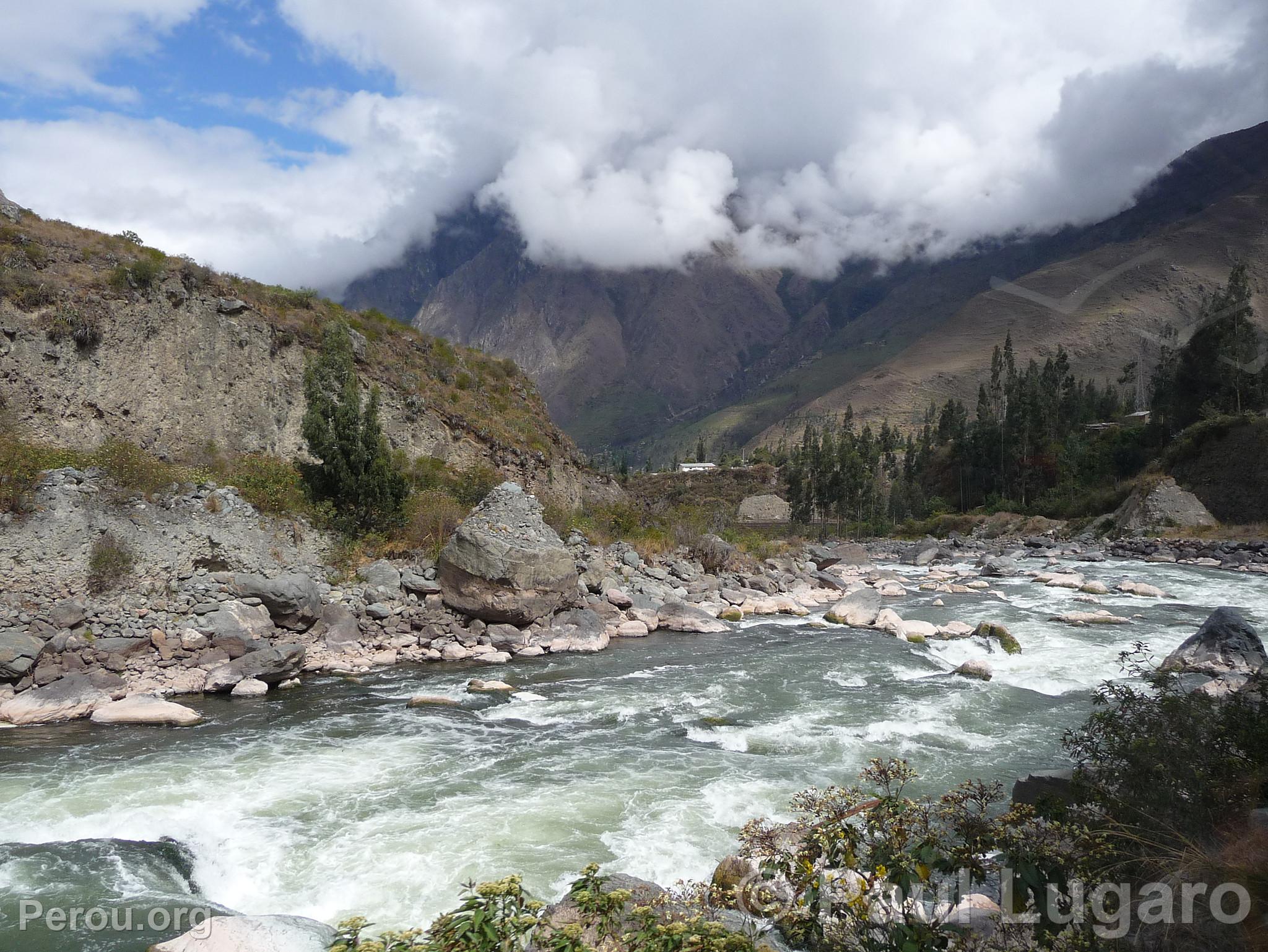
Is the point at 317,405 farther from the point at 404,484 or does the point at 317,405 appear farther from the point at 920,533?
the point at 920,533

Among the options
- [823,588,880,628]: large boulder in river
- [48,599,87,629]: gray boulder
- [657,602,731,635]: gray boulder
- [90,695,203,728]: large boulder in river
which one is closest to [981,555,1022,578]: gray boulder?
[823,588,880,628]: large boulder in river

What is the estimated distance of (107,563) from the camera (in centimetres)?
1623

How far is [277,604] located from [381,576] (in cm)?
390

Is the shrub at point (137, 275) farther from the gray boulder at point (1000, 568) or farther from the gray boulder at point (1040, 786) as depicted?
the gray boulder at point (1000, 568)

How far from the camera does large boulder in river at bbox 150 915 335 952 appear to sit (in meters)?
5.32

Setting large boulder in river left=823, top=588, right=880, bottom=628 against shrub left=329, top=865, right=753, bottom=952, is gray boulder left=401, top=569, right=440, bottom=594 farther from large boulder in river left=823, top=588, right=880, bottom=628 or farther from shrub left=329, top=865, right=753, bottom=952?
shrub left=329, top=865, right=753, bottom=952

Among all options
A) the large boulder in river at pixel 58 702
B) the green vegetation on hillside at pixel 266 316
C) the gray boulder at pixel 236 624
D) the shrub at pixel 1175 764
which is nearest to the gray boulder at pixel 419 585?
the gray boulder at pixel 236 624

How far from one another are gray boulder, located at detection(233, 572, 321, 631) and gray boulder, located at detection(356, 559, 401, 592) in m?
2.84

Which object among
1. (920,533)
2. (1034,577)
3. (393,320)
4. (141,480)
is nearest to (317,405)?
(141,480)

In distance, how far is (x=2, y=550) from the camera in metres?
15.4

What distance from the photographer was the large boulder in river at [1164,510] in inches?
1873

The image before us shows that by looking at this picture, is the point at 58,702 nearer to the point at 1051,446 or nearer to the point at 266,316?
the point at 266,316

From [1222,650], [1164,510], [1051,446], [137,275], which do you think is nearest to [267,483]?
[137,275]

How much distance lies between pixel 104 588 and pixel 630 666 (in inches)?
521
